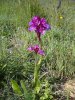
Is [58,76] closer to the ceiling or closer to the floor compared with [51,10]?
closer to the floor

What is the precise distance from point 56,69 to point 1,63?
77 centimetres

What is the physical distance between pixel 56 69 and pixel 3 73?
2.50 feet

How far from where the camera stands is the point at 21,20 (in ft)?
20.7

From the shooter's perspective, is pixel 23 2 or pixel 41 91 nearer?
pixel 41 91

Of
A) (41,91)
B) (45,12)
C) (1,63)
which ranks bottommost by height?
(41,91)

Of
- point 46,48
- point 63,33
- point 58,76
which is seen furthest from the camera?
point 63,33

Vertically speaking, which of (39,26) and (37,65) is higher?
(39,26)

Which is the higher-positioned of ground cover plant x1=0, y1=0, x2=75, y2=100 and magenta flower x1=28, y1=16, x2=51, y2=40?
magenta flower x1=28, y1=16, x2=51, y2=40

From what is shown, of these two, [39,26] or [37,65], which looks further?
[37,65]

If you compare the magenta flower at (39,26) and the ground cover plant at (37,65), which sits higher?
the magenta flower at (39,26)

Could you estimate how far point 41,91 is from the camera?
3.20 meters

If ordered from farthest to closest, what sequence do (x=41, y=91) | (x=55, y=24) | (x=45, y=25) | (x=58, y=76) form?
(x=55, y=24)
(x=58, y=76)
(x=41, y=91)
(x=45, y=25)

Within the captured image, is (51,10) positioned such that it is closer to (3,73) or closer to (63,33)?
(63,33)

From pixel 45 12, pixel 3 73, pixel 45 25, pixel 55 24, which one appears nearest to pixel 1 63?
pixel 3 73
